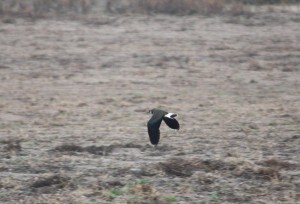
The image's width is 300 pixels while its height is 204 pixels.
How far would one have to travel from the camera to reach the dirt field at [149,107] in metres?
7.37

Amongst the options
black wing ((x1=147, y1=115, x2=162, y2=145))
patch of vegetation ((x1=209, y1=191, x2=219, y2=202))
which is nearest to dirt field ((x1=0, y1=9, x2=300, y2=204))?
patch of vegetation ((x1=209, y1=191, x2=219, y2=202))

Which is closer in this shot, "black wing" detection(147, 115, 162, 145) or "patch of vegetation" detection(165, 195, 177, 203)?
"patch of vegetation" detection(165, 195, 177, 203)

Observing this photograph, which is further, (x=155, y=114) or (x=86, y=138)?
(x=86, y=138)

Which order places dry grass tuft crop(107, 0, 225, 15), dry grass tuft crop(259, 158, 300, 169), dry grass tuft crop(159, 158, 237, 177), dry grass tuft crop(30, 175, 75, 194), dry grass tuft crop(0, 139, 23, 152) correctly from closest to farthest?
dry grass tuft crop(30, 175, 75, 194)
dry grass tuft crop(159, 158, 237, 177)
dry grass tuft crop(259, 158, 300, 169)
dry grass tuft crop(0, 139, 23, 152)
dry grass tuft crop(107, 0, 225, 15)

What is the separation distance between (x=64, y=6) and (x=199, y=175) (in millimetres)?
11628

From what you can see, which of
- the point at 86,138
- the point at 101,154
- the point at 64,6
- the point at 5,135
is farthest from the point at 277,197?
the point at 64,6

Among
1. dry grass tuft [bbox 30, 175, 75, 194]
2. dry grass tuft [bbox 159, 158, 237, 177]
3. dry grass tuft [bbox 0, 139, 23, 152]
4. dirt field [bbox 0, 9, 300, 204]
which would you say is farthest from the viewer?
dry grass tuft [bbox 0, 139, 23, 152]

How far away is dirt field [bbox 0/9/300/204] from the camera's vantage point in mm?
7367

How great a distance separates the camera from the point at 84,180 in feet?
24.5

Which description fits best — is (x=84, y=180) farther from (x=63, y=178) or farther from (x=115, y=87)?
(x=115, y=87)

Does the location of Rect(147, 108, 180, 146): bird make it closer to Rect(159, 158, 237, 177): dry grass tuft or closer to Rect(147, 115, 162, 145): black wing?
Rect(147, 115, 162, 145): black wing

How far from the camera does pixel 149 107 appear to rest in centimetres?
1108

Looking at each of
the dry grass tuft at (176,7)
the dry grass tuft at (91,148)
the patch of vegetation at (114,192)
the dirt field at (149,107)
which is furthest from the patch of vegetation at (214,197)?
the dry grass tuft at (176,7)

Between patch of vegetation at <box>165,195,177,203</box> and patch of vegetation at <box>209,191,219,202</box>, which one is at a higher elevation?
patch of vegetation at <box>165,195,177,203</box>
